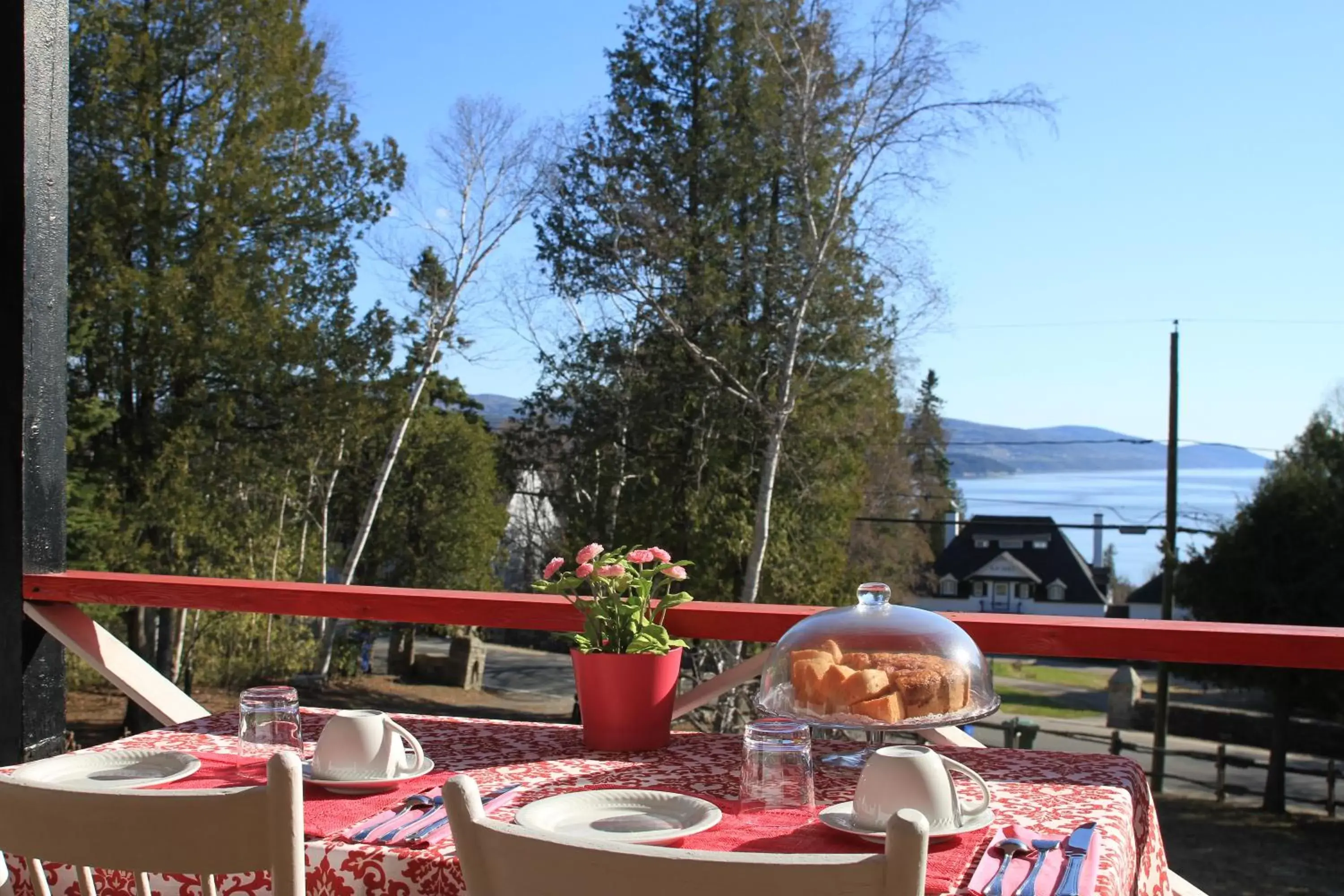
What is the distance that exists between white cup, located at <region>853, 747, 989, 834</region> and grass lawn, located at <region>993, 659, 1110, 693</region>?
27.6 m

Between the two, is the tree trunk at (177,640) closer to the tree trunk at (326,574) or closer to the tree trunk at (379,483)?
the tree trunk at (379,483)

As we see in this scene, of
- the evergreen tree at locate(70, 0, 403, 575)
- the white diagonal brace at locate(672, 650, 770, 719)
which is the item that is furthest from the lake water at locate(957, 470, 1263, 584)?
the white diagonal brace at locate(672, 650, 770, 719)

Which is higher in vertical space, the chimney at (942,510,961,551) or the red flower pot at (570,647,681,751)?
the red flower pot at (570,647,681,751)

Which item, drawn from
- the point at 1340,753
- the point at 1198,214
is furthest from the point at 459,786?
the point at 1198,214

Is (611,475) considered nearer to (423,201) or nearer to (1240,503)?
(423,201)

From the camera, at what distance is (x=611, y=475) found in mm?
14008

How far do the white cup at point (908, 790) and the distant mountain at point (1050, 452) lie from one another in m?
14.0

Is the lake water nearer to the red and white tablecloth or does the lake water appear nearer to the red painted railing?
the red painted railing

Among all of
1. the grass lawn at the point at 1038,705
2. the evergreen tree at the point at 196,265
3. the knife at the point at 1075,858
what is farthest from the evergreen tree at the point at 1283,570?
the knife at the point at 1075,858

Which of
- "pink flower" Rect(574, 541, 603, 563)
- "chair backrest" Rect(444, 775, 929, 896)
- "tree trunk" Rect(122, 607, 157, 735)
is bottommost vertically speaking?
"tree trunk" Rect(122, 607, 157, 735)

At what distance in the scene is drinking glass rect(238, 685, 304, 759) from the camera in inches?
65.7

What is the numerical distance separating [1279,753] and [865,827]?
1543 cm

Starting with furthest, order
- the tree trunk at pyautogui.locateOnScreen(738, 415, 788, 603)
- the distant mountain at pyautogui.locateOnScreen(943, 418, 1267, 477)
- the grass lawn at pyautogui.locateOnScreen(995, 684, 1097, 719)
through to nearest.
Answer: the grass lawn at pyautogui.locateOnScreen(995, 684, 1097, 719)
the distant mountain at pyautogui.locateOnScreen(943, 418, 1267, 477)
the tree trunk at pyautogui.locateOnScreen(738, 415, 788, 603)

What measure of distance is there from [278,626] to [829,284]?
7.35 metres
